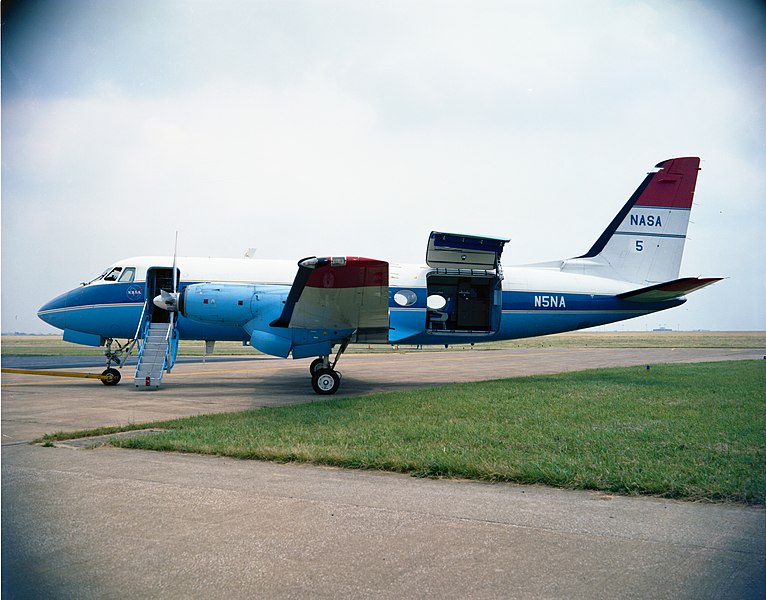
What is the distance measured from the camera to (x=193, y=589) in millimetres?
3439

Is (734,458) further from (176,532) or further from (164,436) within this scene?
(164,436)

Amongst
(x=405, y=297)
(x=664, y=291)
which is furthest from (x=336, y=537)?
(x=664, y=291)

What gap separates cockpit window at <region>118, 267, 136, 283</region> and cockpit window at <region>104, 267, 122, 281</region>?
0.15 m

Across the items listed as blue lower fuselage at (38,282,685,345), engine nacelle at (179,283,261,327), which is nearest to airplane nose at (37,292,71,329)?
→ blue lower fuselage at (38,282,685,345)

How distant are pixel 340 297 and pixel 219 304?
357 cm

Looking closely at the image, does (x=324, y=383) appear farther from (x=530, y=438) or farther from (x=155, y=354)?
(x=530, y=438)

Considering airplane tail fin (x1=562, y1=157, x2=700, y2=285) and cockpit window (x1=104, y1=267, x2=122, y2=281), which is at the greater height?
airplane tail fin (x1=562, y1=157, x2=700, y2=285)

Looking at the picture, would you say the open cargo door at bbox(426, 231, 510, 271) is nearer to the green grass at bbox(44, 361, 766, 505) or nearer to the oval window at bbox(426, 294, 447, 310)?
the oval window at bbox(426, 294, 447, 310)

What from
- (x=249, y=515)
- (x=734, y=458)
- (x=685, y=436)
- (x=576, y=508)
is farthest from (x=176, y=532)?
(x=685, y=436)

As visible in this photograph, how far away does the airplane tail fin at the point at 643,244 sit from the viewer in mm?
17812

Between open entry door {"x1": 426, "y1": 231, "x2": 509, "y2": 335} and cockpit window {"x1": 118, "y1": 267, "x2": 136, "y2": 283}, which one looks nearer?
open entry door {"x1": 426, "y1": 231, "x2": 509, "y2": 335}

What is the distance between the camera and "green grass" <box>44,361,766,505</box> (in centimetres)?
A: 606

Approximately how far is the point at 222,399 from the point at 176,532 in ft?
33.1

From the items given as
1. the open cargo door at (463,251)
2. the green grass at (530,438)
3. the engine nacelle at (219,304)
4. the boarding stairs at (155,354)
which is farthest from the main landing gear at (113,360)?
the open cargo door at (463,251)
